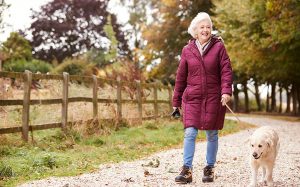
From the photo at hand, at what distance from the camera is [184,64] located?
6641mm

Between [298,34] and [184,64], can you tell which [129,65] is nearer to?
[298,34]

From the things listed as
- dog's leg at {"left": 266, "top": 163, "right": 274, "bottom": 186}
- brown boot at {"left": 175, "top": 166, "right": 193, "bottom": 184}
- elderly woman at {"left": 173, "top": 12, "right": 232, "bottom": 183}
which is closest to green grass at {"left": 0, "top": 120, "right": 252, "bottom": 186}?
brown boot at {"left": 175, "top": 166, "right": 193, "bottom": 184}

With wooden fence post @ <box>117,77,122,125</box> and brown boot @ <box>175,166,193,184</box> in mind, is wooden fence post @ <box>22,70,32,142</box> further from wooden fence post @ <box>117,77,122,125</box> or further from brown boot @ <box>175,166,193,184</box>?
brown boot @ <box>175,166,193,184</box>

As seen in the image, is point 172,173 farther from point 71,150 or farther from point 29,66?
point 29,66

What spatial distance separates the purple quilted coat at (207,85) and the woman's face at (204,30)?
102mm

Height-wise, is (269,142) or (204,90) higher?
(204,90)

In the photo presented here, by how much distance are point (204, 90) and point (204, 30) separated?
737mm

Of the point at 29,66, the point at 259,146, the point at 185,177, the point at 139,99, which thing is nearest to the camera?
the point at 259,146

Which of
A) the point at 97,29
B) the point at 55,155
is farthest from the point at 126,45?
the point at 55,155

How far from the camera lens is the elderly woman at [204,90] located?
6402 mm

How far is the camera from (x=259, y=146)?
592 centimetres

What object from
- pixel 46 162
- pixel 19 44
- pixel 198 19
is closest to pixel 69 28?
pixel 19 44

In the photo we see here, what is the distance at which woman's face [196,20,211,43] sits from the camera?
6.49 meters

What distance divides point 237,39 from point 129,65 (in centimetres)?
585
